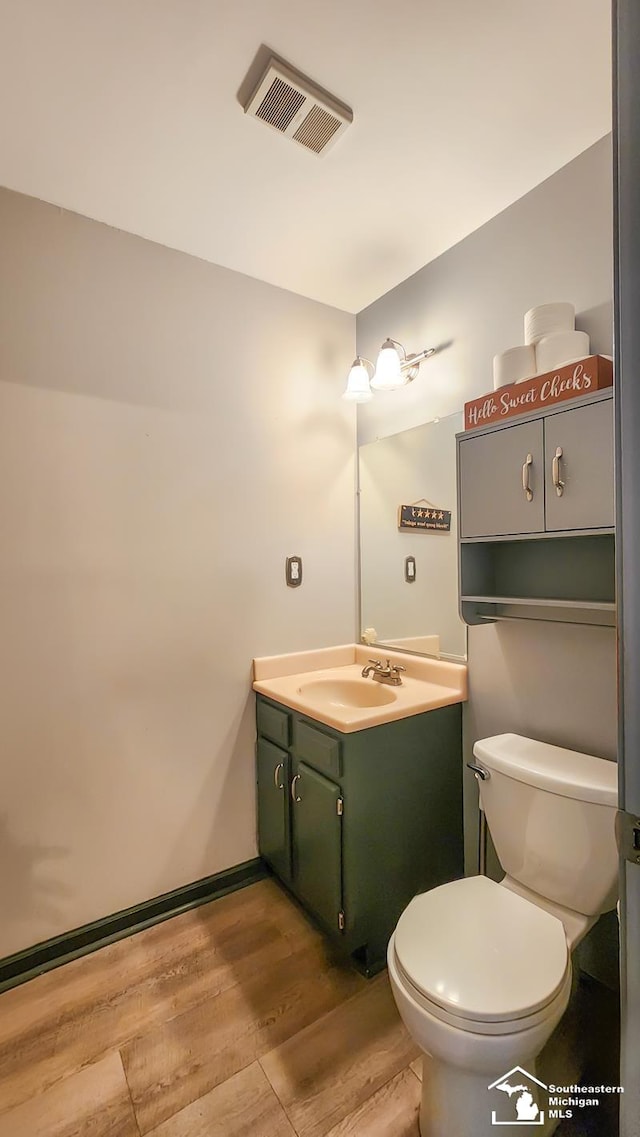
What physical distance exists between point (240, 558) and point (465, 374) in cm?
115

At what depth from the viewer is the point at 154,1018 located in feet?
4.68

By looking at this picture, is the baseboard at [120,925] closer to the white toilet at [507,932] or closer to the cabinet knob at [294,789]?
the cabinet knob at [294,789]

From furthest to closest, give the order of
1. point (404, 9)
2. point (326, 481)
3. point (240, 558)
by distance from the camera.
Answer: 1. point (326, 481)
2. point (240, 558)
3. point (404, 9)

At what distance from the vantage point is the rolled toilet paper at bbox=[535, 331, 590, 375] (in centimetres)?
139

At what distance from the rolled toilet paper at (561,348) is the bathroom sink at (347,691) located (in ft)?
4.16

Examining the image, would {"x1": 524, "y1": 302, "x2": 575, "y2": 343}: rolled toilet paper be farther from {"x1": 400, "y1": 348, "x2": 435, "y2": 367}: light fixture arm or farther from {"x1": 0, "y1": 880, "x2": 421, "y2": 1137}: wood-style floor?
{"x1": 0, "y1": 880, "x2": 421, "y2": 1137}: wood-style floor

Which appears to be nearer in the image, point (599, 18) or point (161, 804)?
point (599, 18)

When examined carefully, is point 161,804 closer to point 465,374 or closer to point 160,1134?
point 160,1134

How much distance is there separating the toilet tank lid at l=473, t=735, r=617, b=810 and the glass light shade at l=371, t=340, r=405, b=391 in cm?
142

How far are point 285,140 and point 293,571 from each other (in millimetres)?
1484

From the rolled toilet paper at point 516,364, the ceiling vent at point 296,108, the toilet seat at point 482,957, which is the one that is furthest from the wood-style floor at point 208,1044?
the ceiling vent at point 296,108

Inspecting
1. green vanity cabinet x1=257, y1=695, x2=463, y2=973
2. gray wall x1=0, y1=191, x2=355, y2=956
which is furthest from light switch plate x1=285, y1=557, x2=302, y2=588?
green vanity cabinet x1=257, y1=695, x2=463, y2=973

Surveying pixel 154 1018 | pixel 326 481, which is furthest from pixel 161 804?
pixel 326 481

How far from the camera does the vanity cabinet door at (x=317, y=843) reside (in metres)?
1.54
